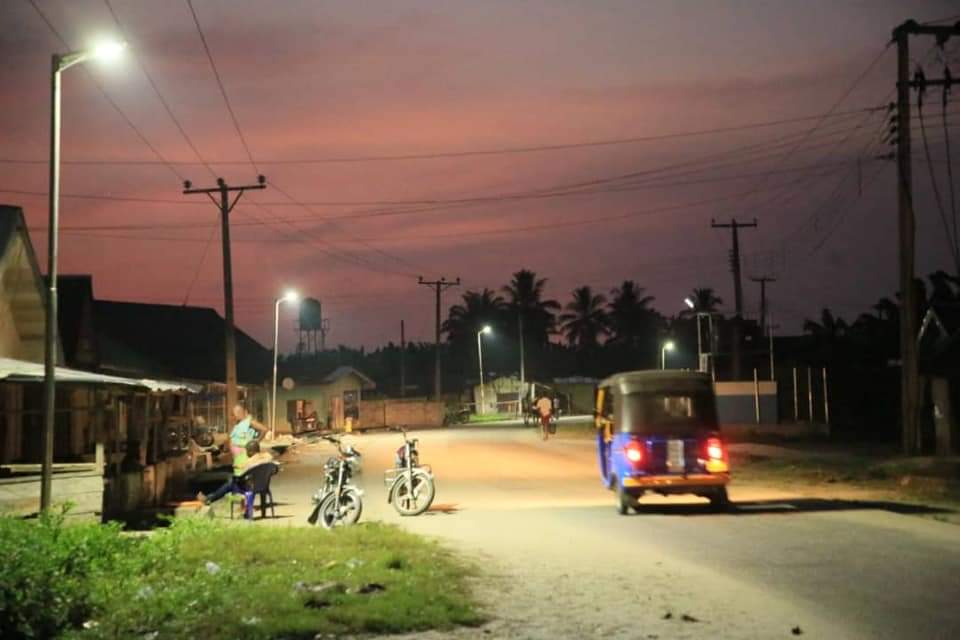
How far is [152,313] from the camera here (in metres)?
58.6

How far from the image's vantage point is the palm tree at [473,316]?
10900 centimetres

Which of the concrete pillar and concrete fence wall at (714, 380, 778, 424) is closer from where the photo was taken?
the concrete pillar

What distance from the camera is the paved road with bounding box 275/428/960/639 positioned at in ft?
29.2

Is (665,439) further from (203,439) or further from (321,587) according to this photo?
(203,439)

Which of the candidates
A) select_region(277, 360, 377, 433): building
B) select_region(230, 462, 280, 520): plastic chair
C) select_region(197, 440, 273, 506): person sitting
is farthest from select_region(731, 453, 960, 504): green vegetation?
select_region(277, 360, 377, 433): building

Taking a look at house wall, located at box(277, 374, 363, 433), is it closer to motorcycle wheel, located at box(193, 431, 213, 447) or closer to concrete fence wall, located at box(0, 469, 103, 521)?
motorcycle wheel, located at box(193, 431, 213, 447)

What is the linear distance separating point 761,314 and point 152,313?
43.3 metres

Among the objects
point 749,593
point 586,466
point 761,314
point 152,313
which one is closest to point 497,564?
point 749,593

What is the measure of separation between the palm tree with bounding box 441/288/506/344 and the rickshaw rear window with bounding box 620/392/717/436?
294ft

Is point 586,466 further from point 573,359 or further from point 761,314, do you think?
point 573,359

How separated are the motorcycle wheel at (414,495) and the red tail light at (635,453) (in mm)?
3303

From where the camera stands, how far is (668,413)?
18344mm

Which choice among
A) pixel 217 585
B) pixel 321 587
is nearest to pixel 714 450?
pixel 321 587

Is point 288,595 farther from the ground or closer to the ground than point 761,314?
closer to the ground
